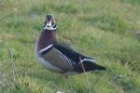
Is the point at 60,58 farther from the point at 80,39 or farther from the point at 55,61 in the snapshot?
the point at 80,39

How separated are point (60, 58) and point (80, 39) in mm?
2554

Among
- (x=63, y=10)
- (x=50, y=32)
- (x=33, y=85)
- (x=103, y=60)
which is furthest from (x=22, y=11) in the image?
(x=33, y=85)

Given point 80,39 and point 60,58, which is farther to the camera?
point 80,39

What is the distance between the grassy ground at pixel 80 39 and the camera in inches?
302

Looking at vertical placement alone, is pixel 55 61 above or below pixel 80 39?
above

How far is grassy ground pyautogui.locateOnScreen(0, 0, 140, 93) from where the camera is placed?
7680mm

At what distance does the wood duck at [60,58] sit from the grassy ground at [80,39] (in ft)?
0.60

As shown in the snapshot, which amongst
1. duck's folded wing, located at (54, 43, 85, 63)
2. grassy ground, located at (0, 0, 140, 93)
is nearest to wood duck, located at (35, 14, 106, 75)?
duck's folded wing, located at (54, 43, 85, 63)

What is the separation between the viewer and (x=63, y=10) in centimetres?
1178

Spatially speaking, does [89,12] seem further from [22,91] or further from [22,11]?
[22,91]

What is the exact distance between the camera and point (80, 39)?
10.2 m

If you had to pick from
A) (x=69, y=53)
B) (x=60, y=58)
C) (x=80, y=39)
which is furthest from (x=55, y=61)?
(x=80, y=39)

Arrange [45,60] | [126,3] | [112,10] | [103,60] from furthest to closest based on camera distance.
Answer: [126,3] → [112,10] → [103,60] → [45,60]

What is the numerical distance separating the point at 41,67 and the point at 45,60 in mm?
689
